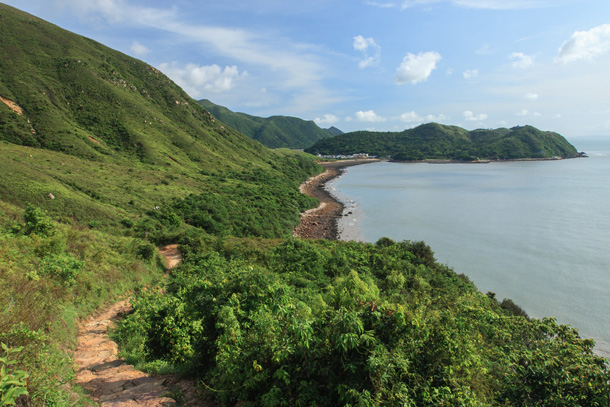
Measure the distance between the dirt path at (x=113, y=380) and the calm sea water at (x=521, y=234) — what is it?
24.8 m

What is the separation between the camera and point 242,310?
6.86m

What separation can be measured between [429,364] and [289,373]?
2276mm

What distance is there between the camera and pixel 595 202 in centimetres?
5675

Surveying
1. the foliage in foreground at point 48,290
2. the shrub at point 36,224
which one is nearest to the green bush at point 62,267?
the foliage in foreground at point 48,290

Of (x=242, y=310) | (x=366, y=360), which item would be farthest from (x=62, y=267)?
(x=366, y=360)

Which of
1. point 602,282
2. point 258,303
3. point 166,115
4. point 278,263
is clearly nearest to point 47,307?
point 258,303

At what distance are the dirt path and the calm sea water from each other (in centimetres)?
2476

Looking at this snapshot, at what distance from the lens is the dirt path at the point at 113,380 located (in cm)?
595

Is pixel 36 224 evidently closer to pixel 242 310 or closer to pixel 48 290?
pixel 48 290

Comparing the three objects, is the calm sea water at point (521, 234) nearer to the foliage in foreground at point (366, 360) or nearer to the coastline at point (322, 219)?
the coastline at point (322, 219)

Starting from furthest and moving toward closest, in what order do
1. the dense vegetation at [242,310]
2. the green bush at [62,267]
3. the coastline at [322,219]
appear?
the coastline at [322,219]
the green bush at [62,267]
the dense vegetation at [242,310]

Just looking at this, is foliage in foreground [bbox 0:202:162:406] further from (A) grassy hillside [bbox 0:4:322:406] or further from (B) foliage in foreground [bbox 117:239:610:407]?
(B) foliage in foreground [bbox 117:239:610:407]

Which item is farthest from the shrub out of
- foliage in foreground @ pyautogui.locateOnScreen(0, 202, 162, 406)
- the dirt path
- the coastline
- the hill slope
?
the hill slope

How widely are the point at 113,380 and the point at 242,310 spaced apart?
315 cm
